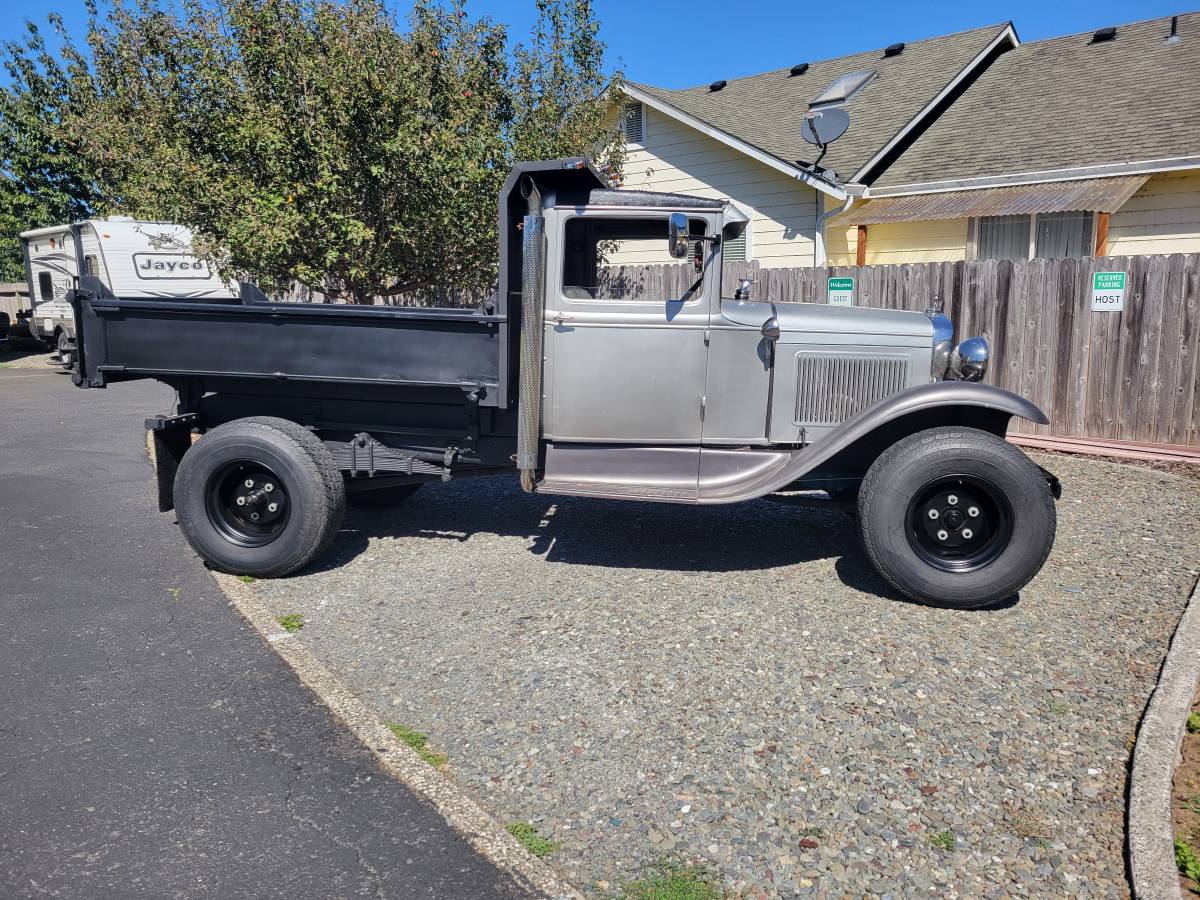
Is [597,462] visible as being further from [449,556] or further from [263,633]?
[263,633]

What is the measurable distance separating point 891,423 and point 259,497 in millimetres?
3978

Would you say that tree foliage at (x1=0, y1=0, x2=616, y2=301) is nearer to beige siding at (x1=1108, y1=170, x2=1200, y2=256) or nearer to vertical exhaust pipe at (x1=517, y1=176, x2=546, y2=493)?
vertical exhaust pipe at (x1=517, y1=176, x2=546, y2=493)

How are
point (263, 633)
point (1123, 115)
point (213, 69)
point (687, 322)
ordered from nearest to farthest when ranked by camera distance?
point (263, 633) < point (687, 322) < point (213, 69) < point (1123, 115)

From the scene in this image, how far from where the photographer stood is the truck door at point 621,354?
5.42 meters

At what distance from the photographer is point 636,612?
5090mm

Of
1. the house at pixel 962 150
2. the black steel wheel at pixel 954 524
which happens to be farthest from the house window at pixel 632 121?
the black steel wheel at pixel 954 524

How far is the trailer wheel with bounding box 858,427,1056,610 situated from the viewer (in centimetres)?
491

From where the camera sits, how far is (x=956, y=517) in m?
5.07

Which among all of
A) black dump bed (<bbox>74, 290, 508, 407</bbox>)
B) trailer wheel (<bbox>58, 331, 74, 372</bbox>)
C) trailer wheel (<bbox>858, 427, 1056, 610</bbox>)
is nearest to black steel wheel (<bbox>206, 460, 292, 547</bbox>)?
black dump bed (<bbox>74, 290, 508, 407</bbox>)

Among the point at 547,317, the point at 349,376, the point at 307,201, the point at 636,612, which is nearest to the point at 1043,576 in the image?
the point at 636,612

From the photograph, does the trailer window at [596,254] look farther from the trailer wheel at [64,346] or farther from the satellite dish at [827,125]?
the trailer wheel at [64,346]

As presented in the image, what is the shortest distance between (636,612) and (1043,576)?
2.62 m

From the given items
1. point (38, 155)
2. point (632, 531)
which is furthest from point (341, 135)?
point (38, 155)

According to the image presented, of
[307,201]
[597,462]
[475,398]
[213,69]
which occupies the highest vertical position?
[213,69]
